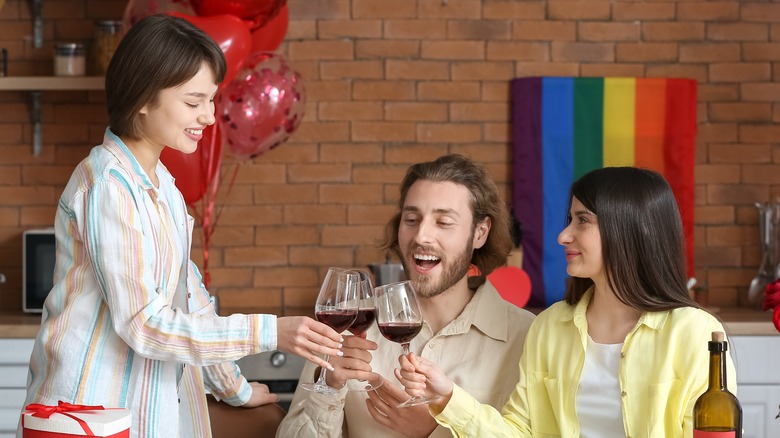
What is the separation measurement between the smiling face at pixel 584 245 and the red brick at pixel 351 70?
2.09 metres

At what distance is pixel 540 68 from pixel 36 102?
1873mm

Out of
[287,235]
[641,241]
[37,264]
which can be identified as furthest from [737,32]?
[37,264]

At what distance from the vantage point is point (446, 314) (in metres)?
2.16

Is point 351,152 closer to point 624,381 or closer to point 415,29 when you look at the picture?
point 415,29

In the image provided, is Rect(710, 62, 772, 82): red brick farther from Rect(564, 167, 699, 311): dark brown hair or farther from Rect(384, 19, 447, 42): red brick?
Rect(564, 167, 699, 311): dark brown hair

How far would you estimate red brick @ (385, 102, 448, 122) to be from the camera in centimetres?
385

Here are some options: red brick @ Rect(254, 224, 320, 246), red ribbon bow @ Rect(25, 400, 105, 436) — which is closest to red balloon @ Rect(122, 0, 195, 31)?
red brick @ Rect(254, 224, 320, 246)

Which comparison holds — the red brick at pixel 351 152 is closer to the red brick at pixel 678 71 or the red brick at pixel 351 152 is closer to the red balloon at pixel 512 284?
the red balloon at pixel 512 284

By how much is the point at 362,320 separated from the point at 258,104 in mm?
1553

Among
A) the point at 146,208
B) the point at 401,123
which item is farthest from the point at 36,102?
the point at 146,208

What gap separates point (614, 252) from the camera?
5.92ft

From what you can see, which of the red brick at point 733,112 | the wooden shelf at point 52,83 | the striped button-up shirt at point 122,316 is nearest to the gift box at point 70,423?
the striped button-up shirt at point 122,316

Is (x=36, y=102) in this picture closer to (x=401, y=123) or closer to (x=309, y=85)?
(x=309, y=85)

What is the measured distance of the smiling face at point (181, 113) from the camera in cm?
167
